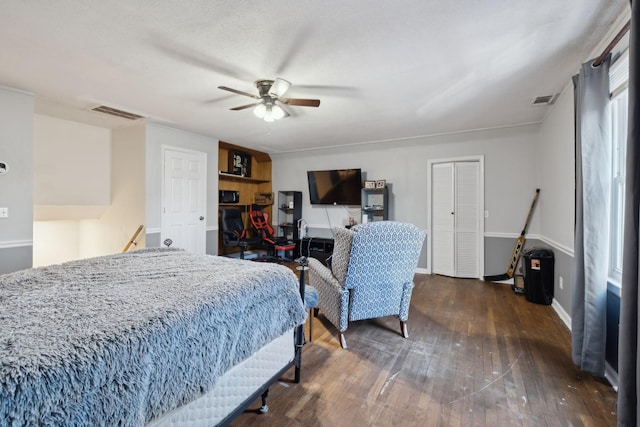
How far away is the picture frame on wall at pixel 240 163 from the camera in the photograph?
20.7 feet

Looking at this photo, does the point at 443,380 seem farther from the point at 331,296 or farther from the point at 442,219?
the point at 442,219

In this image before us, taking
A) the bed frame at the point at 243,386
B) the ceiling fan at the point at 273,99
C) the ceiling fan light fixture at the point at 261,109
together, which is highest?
the ceiling fan at the point at 273,99

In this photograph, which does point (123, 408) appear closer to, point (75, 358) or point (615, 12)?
point (75, 358)

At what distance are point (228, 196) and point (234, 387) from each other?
16.4ft

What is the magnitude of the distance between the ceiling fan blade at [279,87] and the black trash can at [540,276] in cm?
354

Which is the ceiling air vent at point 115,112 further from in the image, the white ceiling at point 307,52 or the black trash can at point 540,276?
the black trash can at point 540,276

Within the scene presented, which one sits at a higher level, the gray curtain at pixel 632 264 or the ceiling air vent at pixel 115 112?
the ceiling air vent at pixel 115 112

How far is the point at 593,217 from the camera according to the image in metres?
2.00

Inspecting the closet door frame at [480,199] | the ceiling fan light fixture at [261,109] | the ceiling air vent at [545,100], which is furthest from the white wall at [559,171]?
the ceiling fan light fixture at [261,109]

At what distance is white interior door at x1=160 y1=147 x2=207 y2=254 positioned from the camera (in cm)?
464

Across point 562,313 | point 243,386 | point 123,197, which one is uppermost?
point 123,197

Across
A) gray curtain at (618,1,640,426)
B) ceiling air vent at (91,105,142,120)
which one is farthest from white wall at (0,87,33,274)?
gray curtain at (618,1,640,426)

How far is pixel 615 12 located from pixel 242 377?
317 cm

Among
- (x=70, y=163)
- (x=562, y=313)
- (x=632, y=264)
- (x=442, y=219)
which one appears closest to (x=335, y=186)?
(x=442, y=219)
